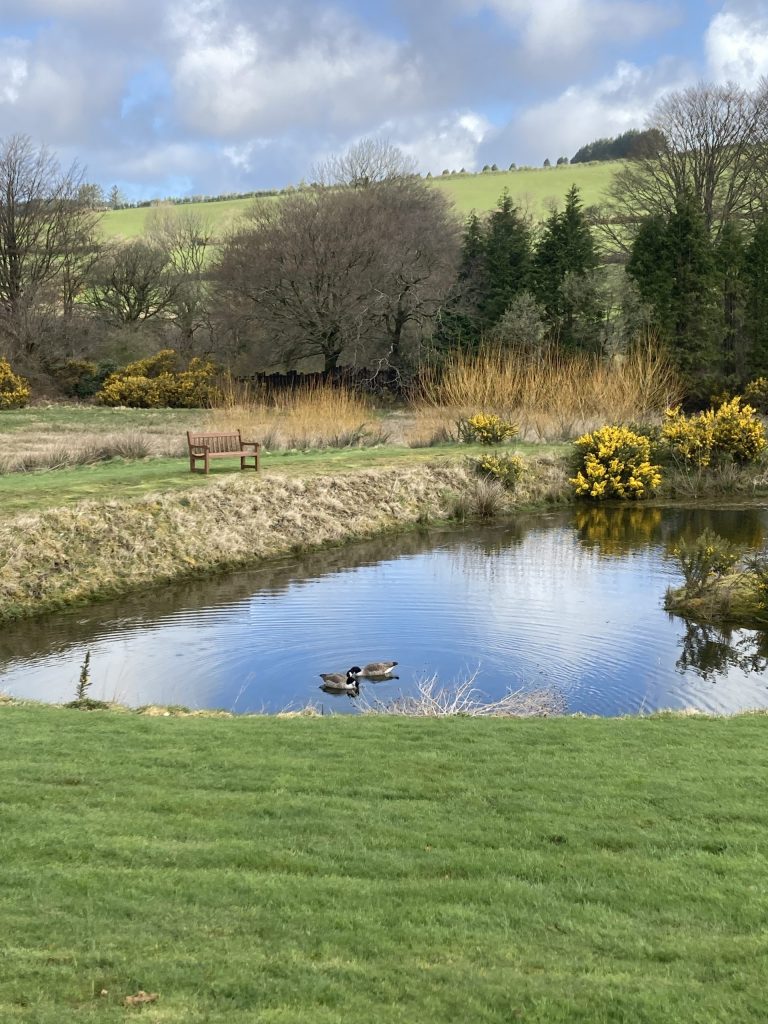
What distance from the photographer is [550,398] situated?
30.9 meters

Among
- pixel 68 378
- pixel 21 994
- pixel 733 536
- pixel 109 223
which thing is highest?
pixel 109 223

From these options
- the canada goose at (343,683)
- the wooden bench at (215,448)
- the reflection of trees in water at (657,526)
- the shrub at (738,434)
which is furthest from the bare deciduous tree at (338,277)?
the canada goose at (343,683)

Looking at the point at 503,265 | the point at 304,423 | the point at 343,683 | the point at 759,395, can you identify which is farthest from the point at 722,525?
the point at 503,265

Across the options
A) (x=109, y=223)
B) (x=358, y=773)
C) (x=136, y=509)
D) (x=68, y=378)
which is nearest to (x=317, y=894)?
(x=358, y=773)

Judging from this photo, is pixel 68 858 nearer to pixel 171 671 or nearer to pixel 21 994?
pixel 21 994

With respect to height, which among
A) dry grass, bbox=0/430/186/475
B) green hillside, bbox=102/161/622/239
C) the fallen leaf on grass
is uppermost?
green hillside, bbox=102/161/622/239

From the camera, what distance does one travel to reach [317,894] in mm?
4391

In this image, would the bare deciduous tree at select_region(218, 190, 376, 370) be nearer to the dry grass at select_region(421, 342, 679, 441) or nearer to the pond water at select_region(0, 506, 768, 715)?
the dry grass at select_region(421, 342, 679, 441)

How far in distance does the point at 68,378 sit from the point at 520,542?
3218cm

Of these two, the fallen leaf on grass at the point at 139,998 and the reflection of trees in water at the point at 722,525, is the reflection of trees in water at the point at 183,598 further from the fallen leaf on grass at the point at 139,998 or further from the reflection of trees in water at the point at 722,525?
the fallen leaf on grass at the point at 139,998

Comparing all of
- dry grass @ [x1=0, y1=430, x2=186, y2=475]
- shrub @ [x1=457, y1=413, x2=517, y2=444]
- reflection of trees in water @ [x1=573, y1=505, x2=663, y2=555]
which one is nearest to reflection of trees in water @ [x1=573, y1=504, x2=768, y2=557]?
reflection of trees in water @ [x1=573, y1=505, x2=663, y2=555]

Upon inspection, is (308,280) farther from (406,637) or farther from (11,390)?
(406,637)

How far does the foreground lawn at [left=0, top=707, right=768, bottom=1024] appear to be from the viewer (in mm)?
3527

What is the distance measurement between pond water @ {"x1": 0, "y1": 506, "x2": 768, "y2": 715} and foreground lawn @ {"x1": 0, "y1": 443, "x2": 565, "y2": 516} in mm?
2811
